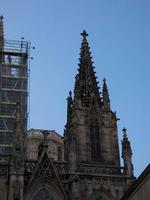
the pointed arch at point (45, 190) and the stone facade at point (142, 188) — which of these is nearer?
the stone facade at point (142, 188)

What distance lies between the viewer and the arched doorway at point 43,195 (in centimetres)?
2659

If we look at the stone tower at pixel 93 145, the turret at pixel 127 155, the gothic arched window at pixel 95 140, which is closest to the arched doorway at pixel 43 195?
the stone tower at pixel 93 145

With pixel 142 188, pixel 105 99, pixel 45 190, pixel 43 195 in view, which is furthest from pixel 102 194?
pixel 142 188

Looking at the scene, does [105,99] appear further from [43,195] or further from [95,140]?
[43,195]

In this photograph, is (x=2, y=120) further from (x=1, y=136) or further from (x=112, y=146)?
(x=112, y=146)

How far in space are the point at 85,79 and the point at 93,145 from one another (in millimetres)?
6260

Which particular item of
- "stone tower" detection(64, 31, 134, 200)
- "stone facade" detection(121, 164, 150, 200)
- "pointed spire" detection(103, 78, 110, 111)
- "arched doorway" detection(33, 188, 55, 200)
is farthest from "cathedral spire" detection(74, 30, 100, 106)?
"stone facade" detection(121, 164, 150, 200)

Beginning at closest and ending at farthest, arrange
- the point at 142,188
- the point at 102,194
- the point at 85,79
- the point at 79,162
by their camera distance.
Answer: the point at 142,188
the point at 102,194
the point at 79,162
the point at 85,79

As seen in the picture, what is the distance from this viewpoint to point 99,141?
100 ft

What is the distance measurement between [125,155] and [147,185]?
39.6 feet

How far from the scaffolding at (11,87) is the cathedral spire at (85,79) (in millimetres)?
4162

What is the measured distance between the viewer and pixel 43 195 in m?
26.7

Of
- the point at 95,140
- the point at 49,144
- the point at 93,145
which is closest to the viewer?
the point at 93,145

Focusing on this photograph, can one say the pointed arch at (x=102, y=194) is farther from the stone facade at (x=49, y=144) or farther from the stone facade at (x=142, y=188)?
the stone facade at (x=49, y=144)
